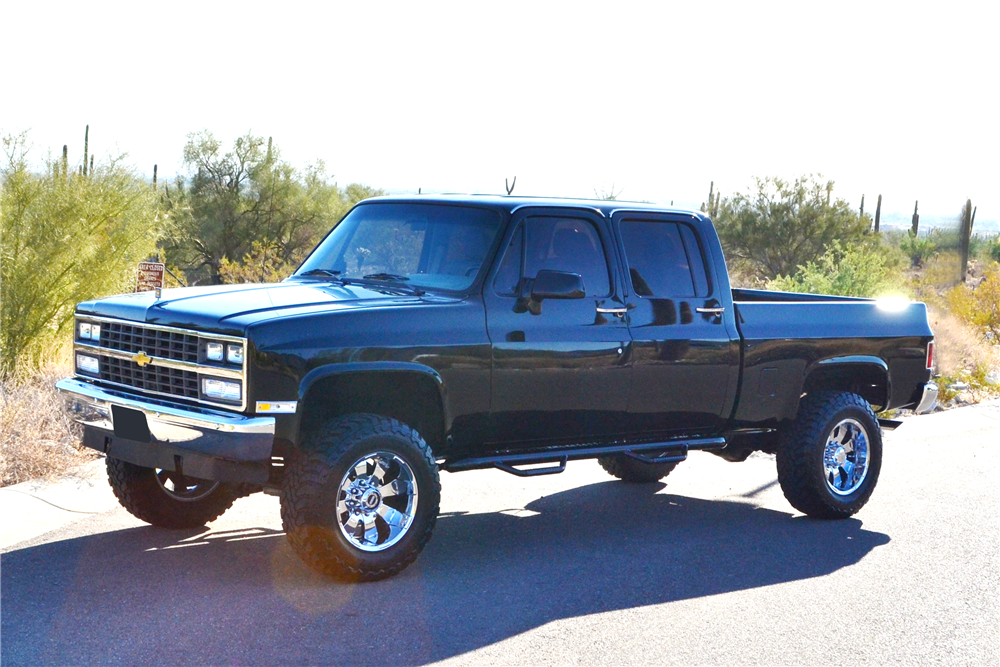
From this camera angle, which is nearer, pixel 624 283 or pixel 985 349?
pixel 624 283

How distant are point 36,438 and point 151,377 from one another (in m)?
2.76

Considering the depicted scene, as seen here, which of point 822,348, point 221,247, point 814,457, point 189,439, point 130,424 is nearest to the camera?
point 189,439

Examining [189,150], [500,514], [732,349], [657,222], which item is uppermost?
[189,150]

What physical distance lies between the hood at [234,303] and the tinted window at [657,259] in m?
1.60

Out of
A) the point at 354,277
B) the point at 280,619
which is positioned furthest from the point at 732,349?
the point at 280,619

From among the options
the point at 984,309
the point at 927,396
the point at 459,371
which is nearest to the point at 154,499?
the point at 459,371

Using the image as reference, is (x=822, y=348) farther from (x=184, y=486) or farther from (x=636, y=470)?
(x=184, y=486)

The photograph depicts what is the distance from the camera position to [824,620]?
639 centimetres

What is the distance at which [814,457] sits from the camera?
28.8ft

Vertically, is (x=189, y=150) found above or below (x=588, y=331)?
above

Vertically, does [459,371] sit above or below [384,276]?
below

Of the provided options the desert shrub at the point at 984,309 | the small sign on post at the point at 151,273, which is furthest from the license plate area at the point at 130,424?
the desert shrub at the point at 984,309

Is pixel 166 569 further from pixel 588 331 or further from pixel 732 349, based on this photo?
pixel 732 349

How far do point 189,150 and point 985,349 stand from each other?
2552cm
